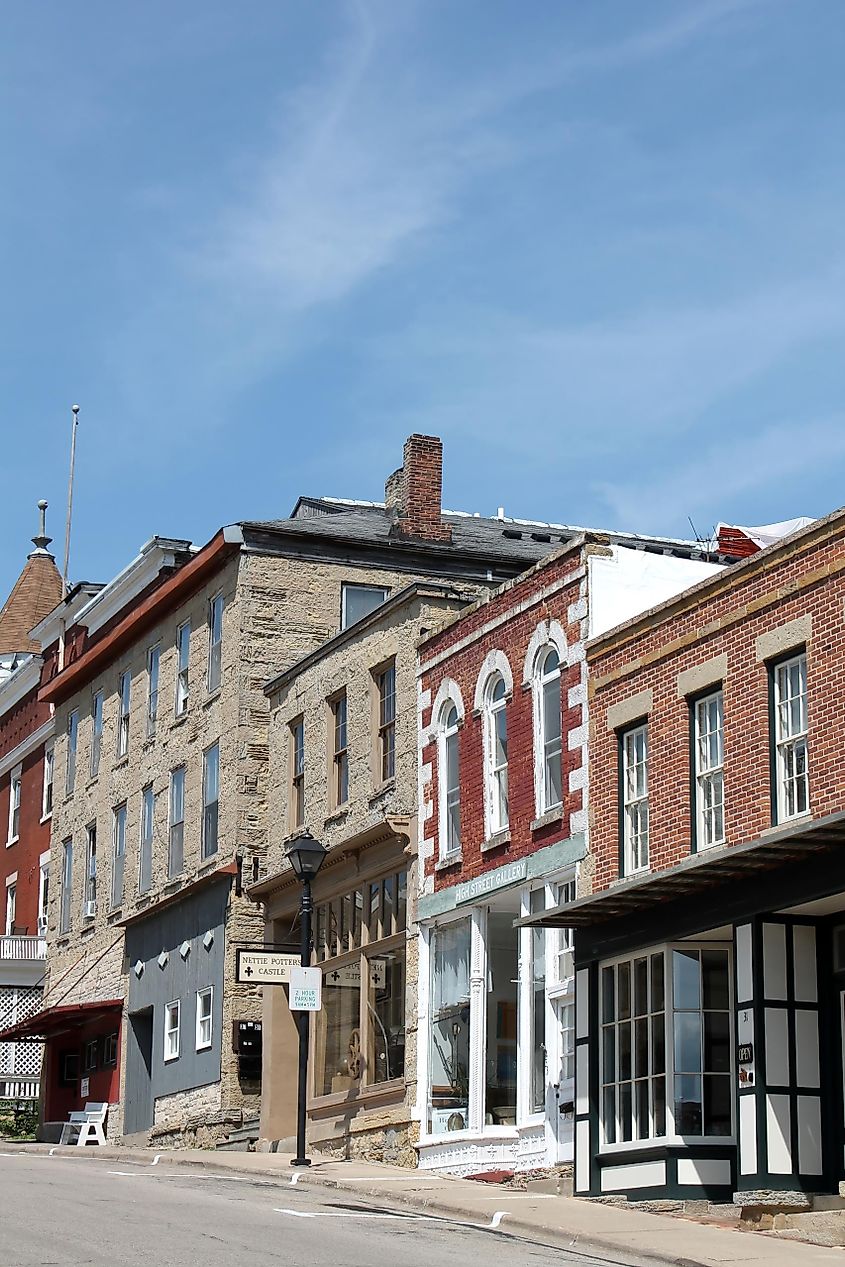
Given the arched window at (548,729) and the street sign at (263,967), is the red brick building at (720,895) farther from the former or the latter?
the street sign at (263,967)

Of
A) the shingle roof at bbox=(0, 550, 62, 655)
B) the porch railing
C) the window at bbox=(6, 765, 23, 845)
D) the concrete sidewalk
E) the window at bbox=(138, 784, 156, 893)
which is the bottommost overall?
the concrete sidewalk

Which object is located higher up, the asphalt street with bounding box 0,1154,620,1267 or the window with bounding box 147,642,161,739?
the window with bounding box 147,642,161,739

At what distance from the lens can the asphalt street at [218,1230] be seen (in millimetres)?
15008

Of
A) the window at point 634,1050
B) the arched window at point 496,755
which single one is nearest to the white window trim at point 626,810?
the window at point 634,1050

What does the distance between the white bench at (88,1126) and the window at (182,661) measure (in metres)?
7.89

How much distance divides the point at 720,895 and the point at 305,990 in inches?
306

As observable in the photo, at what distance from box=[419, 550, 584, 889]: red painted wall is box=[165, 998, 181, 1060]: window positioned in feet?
36.9

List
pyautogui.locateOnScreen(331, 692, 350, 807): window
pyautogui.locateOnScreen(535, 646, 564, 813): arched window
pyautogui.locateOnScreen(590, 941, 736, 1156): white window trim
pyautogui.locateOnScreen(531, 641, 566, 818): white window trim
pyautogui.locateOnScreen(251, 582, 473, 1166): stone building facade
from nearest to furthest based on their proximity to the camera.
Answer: pyautogui.locateOnScreen(590, 941, 736, 1156): white window trim
pyautogui.locateOnScreen(531, 641, 566, 818): white window trim
pyautogui.locateOnScreen(535, 646, 564, 813): arched window
pyautogui.locateOnScreen(251, 582, 473, 1166): stone building facade
pyautogui.locateOnScreen(331, 692, 350, 807): window

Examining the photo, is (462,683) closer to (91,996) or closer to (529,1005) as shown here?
(529,1005)

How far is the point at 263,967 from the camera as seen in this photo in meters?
27.9

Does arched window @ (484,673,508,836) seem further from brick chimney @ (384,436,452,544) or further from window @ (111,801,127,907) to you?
window @ (111,801,127,907)

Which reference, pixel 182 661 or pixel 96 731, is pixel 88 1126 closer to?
pixel 182 661

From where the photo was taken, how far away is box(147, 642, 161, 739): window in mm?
40969

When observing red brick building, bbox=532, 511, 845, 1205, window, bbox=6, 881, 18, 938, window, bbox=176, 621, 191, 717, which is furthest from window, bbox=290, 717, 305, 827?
window, bbox=6, 881, 18, 938
